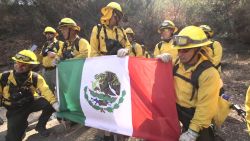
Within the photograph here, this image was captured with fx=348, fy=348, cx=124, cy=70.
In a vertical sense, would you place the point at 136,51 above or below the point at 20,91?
above

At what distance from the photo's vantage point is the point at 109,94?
17.9 feet

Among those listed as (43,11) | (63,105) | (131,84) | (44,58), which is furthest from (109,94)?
(43,11)

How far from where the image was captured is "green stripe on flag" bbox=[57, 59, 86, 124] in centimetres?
595

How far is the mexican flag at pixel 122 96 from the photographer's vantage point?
4.73 meters

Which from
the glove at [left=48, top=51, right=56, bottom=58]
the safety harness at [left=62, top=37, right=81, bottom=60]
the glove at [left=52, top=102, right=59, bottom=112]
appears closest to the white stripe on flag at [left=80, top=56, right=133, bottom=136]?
the glove at [left=52, top=102, right=59, bottom=112]

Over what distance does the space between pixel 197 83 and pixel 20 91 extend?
141 inches

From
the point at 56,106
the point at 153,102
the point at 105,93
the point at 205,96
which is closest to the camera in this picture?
the point at 205,96

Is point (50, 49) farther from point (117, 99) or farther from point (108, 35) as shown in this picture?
point (117, 99)

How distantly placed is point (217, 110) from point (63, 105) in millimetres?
2865

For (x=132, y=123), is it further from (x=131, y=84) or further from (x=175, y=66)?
(x=175, y=66)

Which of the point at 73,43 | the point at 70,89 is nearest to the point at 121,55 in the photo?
the point at 70,89

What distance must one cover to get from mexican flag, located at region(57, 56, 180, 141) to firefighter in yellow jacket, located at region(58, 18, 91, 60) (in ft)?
2.28

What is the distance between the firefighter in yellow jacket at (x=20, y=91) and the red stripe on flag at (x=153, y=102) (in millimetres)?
1879

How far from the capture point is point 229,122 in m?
7.01
